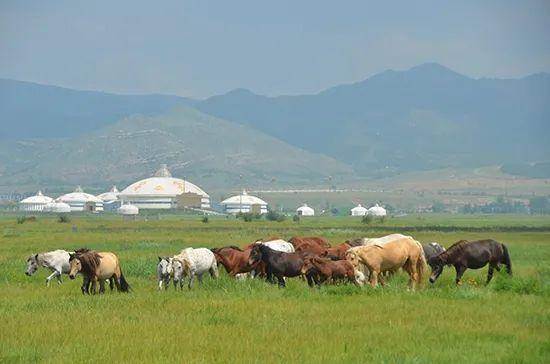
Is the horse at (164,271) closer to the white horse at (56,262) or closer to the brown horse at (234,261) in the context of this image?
the brown horse at (234,261)

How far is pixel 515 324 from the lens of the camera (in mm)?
23062

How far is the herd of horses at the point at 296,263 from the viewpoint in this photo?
31.1m

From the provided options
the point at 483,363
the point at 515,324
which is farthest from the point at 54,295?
the point at 483,363

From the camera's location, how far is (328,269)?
104 feet

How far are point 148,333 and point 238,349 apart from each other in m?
2.82

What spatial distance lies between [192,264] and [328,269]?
4.26 m

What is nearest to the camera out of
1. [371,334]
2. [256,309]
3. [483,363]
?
[483,363]

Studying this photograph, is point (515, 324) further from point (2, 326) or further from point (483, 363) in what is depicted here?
point (2, 326)

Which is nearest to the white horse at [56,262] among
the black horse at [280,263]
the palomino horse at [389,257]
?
the black horse at [280,263]

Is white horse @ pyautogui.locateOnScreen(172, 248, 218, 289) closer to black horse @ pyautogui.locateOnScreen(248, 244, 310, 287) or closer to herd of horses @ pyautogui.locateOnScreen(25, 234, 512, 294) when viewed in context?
herd of horses @ pyautogui.locateOnScreen(25, 234, 512, 294)

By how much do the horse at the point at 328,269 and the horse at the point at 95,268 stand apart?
17.6 ft

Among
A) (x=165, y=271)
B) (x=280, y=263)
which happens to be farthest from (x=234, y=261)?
(x=165, y=271)

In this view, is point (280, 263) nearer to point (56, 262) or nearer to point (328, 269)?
point (328, 269)

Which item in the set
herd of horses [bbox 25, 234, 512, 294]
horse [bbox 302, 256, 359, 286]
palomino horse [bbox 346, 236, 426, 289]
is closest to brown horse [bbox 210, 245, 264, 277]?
herd of horses [bbox 25, 234, 512, 294]
